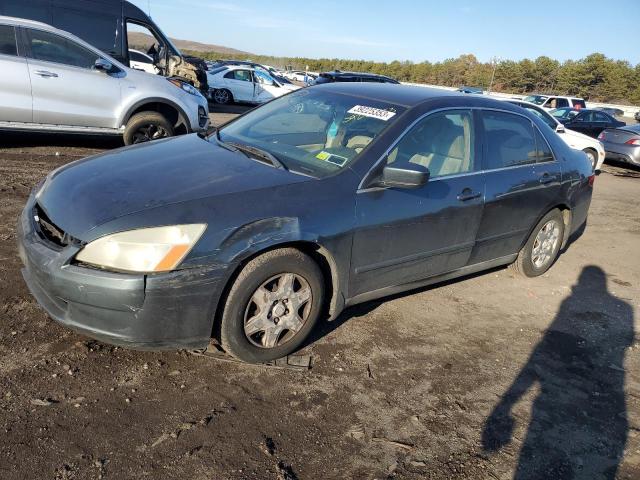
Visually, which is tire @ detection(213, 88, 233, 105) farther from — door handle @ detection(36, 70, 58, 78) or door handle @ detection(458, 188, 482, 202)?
door handle @ detection(458, 188, 482, 202)

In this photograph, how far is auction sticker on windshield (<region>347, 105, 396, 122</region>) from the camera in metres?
3.56

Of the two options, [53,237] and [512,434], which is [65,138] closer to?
[53,237]

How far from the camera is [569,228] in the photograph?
516 cm

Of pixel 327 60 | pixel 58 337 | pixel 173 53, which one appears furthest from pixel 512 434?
pixel 327 60

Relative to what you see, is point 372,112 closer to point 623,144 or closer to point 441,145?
point 441,145

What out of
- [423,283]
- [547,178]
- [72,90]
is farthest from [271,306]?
[72,90]

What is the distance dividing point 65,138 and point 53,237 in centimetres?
670

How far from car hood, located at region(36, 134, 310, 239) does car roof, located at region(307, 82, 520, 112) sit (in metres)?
1.11

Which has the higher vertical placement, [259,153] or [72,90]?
[72,90]

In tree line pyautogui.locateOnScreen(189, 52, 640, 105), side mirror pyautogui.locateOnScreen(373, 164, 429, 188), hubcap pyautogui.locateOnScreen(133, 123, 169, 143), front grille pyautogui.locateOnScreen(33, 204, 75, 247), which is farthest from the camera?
tree line pyautogui.locateOnScreen(189, 52, 640, 105)

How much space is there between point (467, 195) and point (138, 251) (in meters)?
2.37

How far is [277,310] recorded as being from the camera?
300 centimetres

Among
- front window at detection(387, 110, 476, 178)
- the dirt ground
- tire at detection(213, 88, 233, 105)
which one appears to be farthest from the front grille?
tire at detection(213, 88, 233, 105)

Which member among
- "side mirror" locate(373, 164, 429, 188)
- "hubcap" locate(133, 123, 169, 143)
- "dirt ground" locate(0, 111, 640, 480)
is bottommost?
"dirt ground" locate(0, 111, 640, 480)
